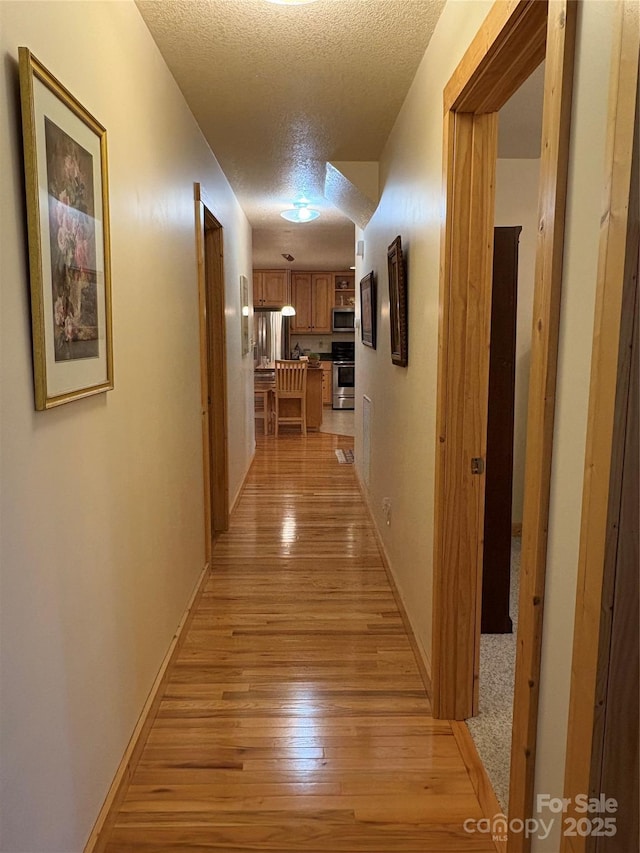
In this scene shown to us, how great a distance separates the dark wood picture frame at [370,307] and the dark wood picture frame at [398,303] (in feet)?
3.17

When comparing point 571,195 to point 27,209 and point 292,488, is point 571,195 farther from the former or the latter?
point 292,488

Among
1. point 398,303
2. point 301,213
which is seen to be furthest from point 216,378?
point 301,213

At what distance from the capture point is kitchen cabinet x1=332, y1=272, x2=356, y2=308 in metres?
10.8

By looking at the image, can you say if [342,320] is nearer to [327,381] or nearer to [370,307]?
[327,381]

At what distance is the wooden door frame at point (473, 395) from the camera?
124 cm

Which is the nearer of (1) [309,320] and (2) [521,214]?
(2) [521,214]

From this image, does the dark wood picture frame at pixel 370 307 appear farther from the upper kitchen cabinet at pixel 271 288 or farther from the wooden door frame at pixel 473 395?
the upper kitchen cabinet at pixel 271 288

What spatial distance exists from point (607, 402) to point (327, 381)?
10396mm

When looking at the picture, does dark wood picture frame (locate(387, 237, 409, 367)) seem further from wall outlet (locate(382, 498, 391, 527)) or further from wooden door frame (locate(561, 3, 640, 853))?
wooden door frame (locate(561, 3, 640, 853))

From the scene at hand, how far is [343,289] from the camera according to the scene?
10.9 m

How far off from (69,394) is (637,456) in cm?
114

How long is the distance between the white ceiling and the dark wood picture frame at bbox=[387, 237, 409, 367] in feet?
2.39

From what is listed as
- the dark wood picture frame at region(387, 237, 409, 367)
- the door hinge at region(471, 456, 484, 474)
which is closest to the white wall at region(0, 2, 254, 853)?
the dark wood picture frame at region(387, 237, 409, 367)

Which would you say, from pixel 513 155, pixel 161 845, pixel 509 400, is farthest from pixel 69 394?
pixel 513 155
